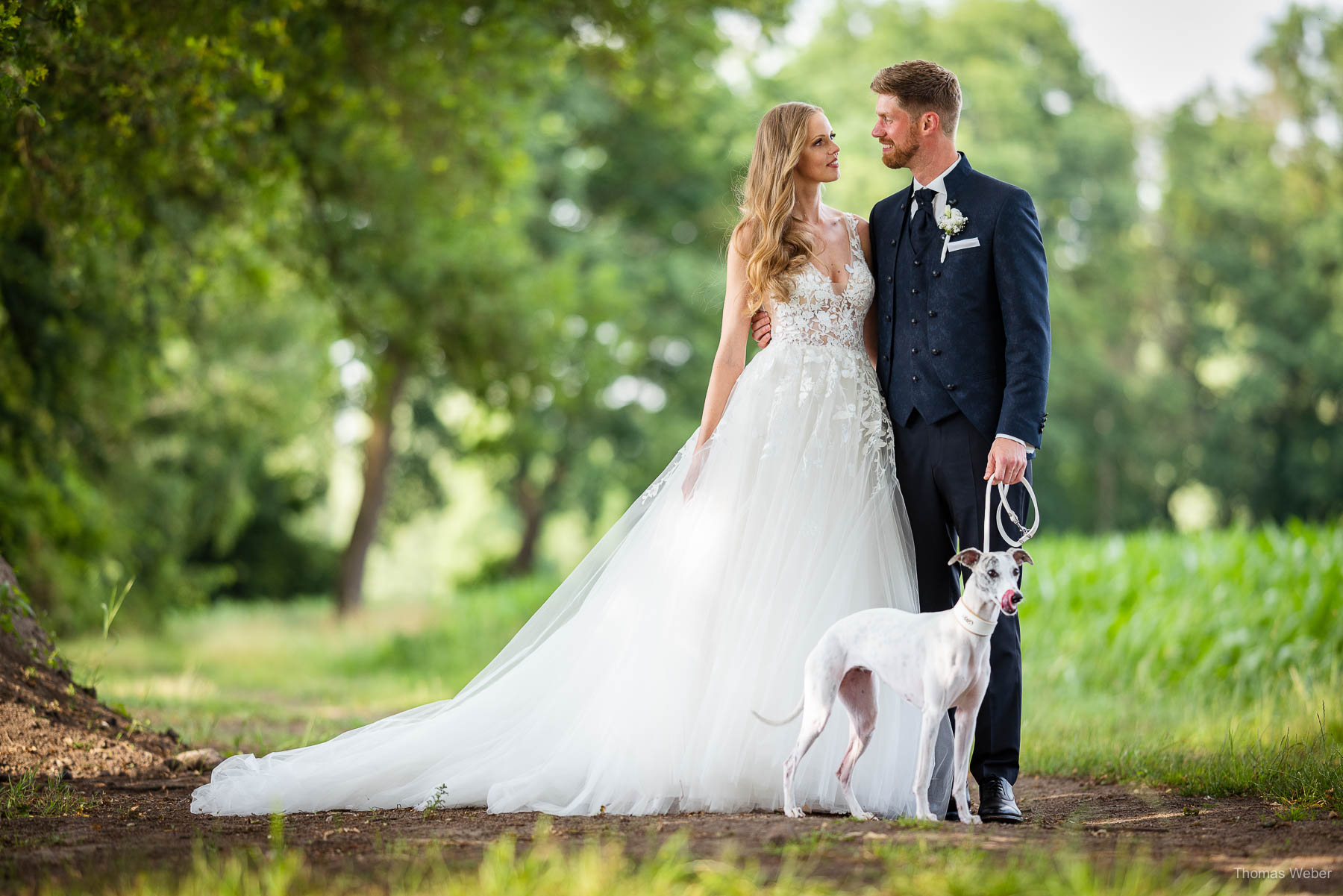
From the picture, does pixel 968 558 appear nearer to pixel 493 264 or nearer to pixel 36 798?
pixel 36 798

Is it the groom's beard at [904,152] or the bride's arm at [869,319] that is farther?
the bride's arm at [869,319]

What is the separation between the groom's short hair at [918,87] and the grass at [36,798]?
3751 mm

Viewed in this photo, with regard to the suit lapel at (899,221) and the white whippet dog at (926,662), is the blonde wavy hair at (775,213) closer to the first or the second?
the suit lapel at (899,221)

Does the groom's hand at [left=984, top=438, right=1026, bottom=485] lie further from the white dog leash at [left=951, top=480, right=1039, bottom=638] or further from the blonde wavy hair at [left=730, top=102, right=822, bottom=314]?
the blonde wavy hair at [left=730, top=102, right=822, bottom=314]

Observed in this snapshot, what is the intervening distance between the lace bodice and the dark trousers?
0.46 meters

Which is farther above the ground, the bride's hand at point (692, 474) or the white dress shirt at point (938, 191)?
the white dress shirt at point (938, 191)

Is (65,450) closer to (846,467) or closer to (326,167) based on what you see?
(326,167)

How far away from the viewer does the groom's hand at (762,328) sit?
174 inches

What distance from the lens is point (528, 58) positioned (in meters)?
9.41

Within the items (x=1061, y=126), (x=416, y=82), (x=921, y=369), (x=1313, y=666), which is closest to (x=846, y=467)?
(x=921, y=369)

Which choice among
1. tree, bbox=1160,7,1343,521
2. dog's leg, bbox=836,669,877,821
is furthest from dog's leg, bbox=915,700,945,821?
tree, bbox=1160,7,1343,521

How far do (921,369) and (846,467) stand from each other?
1.48 ft

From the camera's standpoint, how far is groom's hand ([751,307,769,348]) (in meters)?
4.42

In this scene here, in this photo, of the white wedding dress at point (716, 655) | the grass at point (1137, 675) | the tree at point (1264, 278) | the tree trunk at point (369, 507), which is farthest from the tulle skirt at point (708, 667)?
the tree at point (1264, 278)
